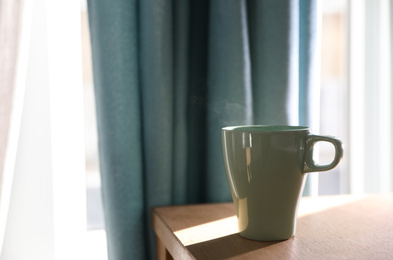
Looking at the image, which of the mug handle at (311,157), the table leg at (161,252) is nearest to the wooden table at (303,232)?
the table leg at (161,252)

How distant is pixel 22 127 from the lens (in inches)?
36.2

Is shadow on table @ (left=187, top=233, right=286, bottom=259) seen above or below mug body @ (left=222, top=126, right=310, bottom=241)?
below

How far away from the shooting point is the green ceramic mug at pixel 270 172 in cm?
58

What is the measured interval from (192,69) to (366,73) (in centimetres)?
61

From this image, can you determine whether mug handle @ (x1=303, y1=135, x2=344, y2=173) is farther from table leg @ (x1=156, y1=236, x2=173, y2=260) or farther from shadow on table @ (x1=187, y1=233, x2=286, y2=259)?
table leg @ (x1=156, y1=236, x2=173, y2=260)

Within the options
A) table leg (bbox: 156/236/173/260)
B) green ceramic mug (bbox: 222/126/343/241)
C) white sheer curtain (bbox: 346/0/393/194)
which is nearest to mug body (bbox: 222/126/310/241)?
→ green ceramic mug (bbox: 222/126/343/241)

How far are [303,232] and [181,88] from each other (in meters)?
0.40

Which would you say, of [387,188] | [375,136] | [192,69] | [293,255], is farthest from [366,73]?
[293,255]

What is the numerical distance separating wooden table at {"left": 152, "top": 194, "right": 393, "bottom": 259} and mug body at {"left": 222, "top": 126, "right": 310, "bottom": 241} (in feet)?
0.08

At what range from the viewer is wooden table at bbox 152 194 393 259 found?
21.6 inches

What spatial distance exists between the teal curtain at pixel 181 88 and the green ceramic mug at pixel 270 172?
0.88 feet

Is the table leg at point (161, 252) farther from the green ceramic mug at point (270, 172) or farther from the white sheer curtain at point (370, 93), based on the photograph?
the white sheer curtain at point (370, 93)

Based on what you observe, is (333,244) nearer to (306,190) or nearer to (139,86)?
(306,190)

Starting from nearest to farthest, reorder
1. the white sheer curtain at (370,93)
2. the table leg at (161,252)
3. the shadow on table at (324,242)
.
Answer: the shadow on table at (324,242)
the table leg at (161,252)
the white sheer curtain at (370,93)
